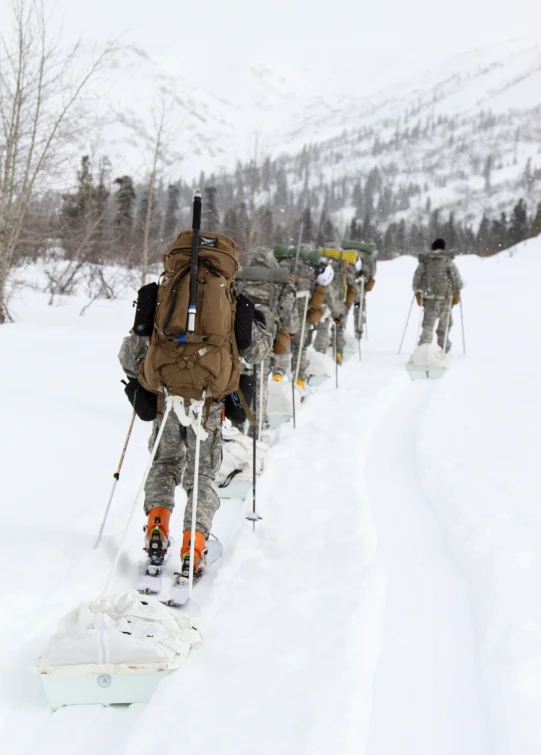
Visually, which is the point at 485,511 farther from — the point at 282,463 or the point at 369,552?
the point at 282,463

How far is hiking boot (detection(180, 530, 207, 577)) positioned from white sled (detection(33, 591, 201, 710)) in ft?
2.49

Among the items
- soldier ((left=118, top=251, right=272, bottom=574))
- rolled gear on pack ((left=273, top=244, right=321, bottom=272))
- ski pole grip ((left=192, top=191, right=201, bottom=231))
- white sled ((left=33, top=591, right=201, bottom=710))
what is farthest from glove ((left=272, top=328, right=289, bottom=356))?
white sled ((left=33, top=591, right=201, bottom=710))

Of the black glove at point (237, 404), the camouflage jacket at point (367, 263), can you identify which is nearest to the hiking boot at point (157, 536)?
the black glove at point (237, 404)

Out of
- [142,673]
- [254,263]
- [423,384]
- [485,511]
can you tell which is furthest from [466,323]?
[142,673]

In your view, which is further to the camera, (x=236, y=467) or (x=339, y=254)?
(x=339, y=254)

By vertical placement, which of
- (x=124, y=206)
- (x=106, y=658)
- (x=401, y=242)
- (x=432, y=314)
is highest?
(x=401, y=242)

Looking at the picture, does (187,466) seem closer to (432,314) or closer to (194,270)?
(194,270)

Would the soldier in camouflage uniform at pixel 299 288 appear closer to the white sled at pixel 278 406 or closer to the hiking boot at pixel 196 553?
the white sled at pixel 278 406

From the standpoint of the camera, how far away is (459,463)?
19.4 feet

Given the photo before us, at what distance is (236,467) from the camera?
17.6 ft

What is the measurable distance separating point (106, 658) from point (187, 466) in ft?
4.70

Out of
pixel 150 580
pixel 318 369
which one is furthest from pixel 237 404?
pixel 318 369

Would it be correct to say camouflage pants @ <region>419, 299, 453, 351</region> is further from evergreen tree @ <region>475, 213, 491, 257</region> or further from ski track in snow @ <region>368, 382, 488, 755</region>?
evergreen tree @ <region>475, 213, 491, 257</region>

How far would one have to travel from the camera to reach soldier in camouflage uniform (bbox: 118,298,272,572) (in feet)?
12.1
